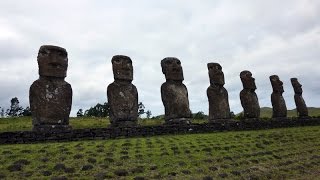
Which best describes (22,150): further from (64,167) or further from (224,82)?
(224,82)

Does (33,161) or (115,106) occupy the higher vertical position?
(115,106)

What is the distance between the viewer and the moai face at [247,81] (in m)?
26.2

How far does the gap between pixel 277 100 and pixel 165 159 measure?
1710cm

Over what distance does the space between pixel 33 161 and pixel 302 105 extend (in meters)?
24.7

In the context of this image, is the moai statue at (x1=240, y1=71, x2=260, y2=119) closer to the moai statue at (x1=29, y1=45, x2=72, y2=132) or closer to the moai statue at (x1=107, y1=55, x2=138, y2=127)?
the moai statue at (x1=107, y1=55, x2=138, y2=127)

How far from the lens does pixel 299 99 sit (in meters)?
31.6

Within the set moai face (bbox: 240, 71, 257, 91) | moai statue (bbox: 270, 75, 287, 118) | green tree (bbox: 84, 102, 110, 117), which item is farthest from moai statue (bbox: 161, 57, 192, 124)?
green tree (bbox: 84, 102, 110, 117)

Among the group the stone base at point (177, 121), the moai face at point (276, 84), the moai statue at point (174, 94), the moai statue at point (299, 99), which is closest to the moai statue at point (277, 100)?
the moai face at point (276, 84)

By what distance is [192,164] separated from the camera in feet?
42.9

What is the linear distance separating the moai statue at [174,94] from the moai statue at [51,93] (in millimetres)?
Result: 5765

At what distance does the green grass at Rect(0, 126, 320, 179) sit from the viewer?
444 inches

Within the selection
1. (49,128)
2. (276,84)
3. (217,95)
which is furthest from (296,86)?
(49,128)

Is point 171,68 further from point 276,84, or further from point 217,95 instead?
point 276,84

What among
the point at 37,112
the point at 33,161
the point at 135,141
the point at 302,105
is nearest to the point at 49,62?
the point at 37,112
